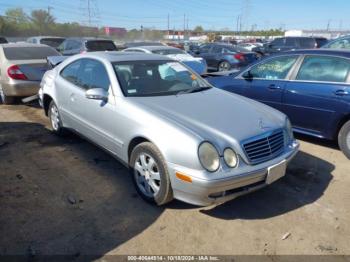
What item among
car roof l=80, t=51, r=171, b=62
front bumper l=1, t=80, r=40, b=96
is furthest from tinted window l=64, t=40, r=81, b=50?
car roof l=80, t=51, r=171, b=62

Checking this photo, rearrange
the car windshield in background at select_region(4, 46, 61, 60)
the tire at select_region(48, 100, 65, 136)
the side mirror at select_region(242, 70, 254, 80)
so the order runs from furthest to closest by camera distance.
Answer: the car windshield in background at select_region(4, 46, 61, 60) → the side mirror at select_region(242, 70, 254, 80) → the tire at select_region(48, 100, 65, 136)

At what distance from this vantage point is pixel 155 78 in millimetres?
4309

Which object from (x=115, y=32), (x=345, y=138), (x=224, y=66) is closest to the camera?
(x=345, y=138)

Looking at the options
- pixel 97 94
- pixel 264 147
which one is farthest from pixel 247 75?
pixel 97 94

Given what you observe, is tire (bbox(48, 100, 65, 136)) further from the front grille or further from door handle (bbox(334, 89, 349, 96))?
door handle (bbox(334, 89, 349, 96))

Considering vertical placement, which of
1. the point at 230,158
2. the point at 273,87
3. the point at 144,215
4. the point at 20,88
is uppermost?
the point at 273,87

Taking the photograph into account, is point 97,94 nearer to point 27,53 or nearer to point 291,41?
point 27,53

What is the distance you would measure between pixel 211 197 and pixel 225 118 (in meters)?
0.89

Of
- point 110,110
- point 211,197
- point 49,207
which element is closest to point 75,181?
point 49,207

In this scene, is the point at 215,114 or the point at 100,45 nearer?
the point at 215,114

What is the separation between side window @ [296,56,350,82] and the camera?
15.6 feet

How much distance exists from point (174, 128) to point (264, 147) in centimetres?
92

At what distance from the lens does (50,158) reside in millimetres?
4703

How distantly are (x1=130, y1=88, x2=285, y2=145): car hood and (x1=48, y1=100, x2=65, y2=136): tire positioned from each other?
2.12 m
